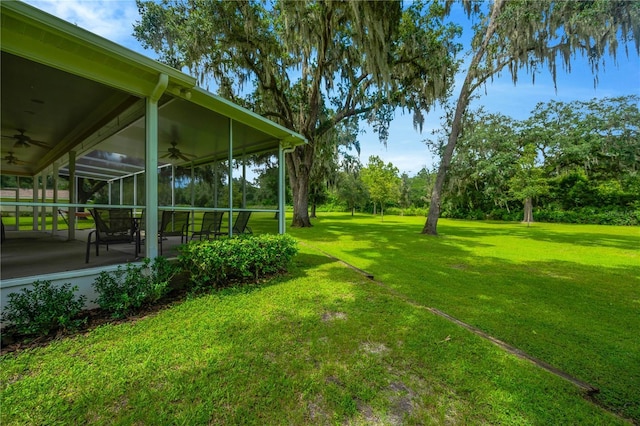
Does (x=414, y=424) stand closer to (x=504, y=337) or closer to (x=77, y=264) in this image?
(x=504, y=337)

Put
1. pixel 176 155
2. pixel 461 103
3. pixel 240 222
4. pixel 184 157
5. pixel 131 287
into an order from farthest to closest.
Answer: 1. pixel 461 103
2. pixel 184 157
3. pixel 176 155
4. pixel 240 222
5. pixel 131 287

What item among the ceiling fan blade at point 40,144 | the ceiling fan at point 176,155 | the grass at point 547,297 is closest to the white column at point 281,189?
the grass at point 547,297

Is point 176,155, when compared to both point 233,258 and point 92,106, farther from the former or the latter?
point 233,258

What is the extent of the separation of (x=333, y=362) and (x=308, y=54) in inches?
420

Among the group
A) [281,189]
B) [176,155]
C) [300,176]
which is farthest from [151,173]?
[300,176]

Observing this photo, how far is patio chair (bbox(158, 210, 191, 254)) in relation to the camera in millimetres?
5504

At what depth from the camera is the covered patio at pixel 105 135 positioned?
276 cm

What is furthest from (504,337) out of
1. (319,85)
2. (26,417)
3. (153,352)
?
(319,85)

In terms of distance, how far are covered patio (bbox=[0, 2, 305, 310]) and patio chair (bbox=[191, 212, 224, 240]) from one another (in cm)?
22

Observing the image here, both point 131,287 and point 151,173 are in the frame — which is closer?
point 131,287

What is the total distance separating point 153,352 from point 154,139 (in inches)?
104

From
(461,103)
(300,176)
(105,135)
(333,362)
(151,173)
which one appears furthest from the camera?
(300,176)

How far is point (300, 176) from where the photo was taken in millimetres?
13336

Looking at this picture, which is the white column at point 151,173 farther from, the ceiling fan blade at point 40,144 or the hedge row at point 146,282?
→ the ceiling fan blade at point 40,144
